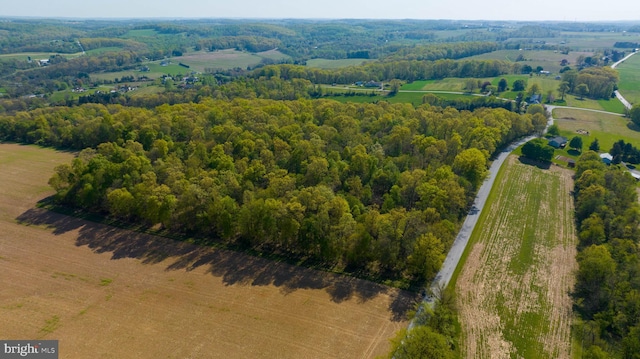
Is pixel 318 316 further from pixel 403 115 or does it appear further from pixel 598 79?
pixel 598 79

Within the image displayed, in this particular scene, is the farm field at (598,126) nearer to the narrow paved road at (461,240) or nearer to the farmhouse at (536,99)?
the farmhouse at (536,99)

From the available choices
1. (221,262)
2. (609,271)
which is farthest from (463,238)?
(221,262)

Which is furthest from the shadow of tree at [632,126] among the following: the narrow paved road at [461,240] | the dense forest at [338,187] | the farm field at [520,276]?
the farm field at [520,276]

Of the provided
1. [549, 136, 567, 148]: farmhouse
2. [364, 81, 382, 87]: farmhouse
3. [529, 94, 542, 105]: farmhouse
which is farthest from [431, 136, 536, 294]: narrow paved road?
[364, 81, 382, 87]: farmhouse

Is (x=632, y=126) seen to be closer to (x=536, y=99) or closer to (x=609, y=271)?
(x=536, y=99)

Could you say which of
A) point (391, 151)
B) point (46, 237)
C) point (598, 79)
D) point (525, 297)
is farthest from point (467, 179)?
point (598, 79)
